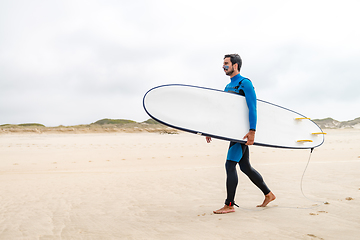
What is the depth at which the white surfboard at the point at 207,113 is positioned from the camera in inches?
125

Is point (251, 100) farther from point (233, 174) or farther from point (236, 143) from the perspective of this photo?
point (233, 174)

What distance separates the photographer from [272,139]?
357 cm

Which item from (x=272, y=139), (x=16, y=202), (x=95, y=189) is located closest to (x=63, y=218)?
(x=16, y=202)

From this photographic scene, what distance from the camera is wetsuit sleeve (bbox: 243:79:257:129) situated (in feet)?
10.1

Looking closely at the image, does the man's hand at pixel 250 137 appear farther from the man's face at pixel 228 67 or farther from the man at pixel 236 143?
the man's face at pixel 228 67

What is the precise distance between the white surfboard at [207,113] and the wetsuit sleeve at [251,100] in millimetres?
179

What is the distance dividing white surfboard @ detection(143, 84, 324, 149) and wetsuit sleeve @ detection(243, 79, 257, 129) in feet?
0.59

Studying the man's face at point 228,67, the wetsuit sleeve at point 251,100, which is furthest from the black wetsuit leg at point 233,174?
the man's face at point 228,67

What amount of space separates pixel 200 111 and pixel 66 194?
9.77 ft

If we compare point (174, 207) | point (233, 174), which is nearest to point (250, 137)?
point (233, 174)

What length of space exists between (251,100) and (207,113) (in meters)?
0.53

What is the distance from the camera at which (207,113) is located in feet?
10.9

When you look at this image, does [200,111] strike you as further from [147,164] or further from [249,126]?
[147,164]

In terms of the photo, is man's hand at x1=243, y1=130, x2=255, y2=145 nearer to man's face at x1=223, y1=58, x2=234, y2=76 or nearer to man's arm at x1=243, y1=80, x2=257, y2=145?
man's arm at x1=243, y1=80, x2=257, y2=145
